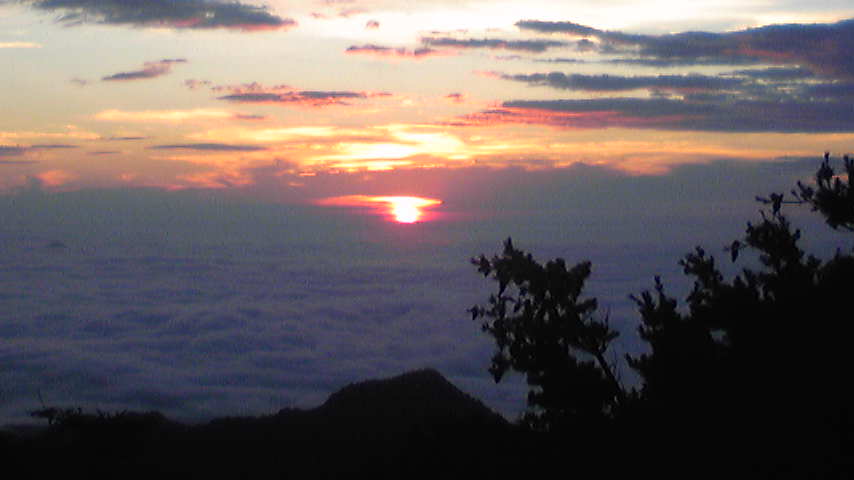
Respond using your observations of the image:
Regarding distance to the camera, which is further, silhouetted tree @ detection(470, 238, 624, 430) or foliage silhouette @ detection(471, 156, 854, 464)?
silhouetted tree @ detection(470, 238, 624, 430)

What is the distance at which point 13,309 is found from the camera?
11706cm

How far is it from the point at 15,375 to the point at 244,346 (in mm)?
26925

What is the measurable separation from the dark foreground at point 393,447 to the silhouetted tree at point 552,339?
655mm

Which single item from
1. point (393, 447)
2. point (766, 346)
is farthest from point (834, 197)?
point (393, 447)

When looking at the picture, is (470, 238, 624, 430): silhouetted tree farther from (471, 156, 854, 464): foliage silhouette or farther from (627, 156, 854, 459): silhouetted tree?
(627, 156, 854, 459): silhouetted tree

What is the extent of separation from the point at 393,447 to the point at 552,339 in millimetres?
7974

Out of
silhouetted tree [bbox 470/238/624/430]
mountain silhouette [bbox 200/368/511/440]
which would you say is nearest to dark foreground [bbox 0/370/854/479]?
mountain silhouette [bbox 200/368/511/440]

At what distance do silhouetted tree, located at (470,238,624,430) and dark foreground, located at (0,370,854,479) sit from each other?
0.65 m

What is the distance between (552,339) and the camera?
13250mm

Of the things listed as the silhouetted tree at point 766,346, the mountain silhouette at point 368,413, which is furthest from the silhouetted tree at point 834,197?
the mountain silhouette at point 368,413

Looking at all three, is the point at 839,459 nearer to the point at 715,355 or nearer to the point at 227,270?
the point at 715,355

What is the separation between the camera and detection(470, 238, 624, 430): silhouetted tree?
13.0 metres

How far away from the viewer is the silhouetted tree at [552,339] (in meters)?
13.0

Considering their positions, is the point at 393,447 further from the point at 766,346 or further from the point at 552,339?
the point at 766,346
